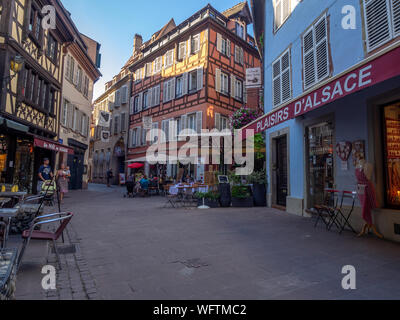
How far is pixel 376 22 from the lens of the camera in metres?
5.07

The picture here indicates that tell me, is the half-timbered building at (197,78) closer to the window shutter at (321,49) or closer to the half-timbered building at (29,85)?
the half-timbered building at (29,85)

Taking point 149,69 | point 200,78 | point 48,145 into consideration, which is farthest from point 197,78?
point 48,145

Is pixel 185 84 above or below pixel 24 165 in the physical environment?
above

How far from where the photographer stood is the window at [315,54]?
657 centimetres

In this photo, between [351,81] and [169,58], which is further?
[169,58]

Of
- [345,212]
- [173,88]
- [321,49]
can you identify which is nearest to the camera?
[345,212]

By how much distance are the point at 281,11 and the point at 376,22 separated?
4.76 metres

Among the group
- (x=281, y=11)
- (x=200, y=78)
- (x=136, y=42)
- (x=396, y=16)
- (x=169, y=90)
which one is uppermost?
(x=136, y=42)

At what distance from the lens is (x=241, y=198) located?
9.48 m

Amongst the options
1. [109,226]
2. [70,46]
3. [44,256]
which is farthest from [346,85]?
[70,46]

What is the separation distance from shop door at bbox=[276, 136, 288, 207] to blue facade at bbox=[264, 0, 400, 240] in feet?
0.49

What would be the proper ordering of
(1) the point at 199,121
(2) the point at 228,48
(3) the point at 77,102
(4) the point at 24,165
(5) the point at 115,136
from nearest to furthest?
(4) the point at 24,165 < (3) the point at 77,102 < (1) the point at 199,121 < (2) the point at 228,48 < (5) the point at 115,136

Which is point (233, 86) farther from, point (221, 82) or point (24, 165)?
point (24, 165)
